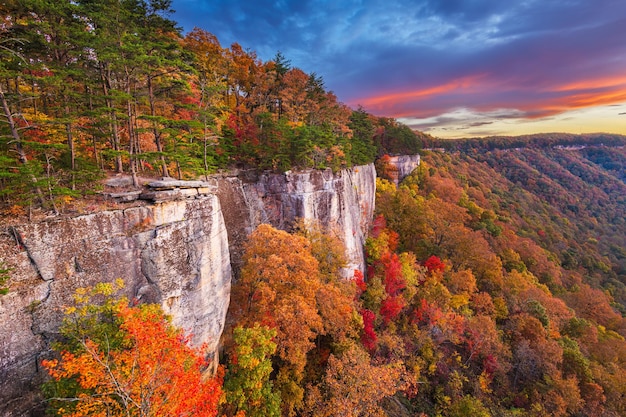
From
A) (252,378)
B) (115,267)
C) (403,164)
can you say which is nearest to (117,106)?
(115,267)

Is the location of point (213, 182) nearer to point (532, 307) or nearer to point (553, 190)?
point (532, 307)

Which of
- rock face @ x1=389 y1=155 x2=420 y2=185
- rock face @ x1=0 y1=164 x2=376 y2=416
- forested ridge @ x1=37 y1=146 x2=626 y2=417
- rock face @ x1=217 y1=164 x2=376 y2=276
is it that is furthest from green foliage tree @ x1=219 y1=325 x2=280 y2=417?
rock face @ x1=389 y1=155 x2=420 y2=185

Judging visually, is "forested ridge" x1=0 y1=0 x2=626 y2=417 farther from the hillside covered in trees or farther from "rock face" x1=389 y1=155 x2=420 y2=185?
"rock face" x1=389 y1=155 x2=420 y2=185

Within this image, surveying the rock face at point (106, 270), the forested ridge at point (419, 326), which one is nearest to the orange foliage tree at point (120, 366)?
the forested ridge at point (419, 326)

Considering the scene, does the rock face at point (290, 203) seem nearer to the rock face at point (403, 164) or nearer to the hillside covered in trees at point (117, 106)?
the hillside covered in trees at point (117, 106)

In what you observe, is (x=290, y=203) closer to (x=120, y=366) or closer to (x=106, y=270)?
(x=106, y=270)

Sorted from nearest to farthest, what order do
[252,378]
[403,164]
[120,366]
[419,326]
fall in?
[120,366] → [252,378] → [419,326] → [403,164]
